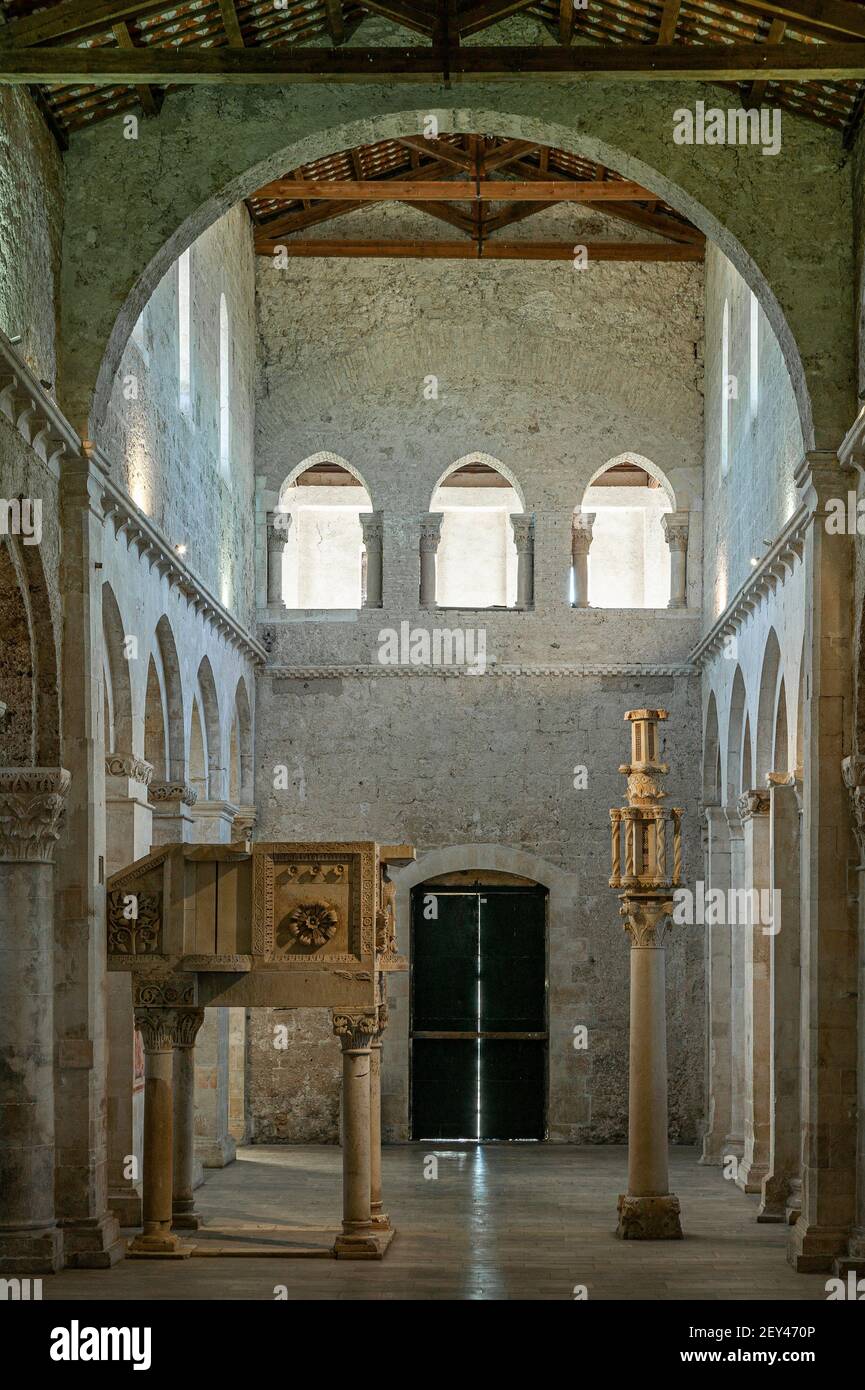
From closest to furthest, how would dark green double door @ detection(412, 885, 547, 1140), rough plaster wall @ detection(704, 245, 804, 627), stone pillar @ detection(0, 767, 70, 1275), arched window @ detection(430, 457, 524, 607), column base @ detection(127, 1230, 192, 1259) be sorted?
stone pillar @ detection(0, 767, 70, 1275), column base @ detection(127, 1230, 192, 1259), rough plaster wall @ detection(704, 245, 804, 627), dark green double door @ detection(412, 885, 547, 1140), arched window @ detection(430, 457, 524, 607)

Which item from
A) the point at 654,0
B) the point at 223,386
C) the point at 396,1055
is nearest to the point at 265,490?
the point at 223,386

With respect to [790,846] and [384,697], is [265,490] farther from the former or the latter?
[790,846]

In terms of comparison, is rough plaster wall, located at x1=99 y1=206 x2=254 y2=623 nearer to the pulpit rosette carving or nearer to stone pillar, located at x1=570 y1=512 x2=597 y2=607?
stone pillar, located at x1=570 y1=512 x2=597 y2=607

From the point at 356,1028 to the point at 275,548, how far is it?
1102 cm

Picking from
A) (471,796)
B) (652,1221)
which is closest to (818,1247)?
(652,1221)

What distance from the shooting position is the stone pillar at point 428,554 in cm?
2312

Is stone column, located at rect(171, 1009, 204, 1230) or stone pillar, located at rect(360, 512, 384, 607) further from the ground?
stone pillar, located at rect(360, 512, 384, 607)

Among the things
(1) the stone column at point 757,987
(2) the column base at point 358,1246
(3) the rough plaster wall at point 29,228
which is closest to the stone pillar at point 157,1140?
(2) the column base at point 358,1246

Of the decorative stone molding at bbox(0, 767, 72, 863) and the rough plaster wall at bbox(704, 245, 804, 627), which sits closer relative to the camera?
the decorative stone molding at bbox(0, 767, 72, 863)

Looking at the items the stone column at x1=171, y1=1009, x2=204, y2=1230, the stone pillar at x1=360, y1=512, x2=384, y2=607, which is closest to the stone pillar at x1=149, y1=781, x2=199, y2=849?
the stone column at x1=171, y1=1009, x2=204, y2=1230

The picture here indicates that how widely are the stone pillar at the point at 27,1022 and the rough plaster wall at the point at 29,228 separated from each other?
2.95 meters

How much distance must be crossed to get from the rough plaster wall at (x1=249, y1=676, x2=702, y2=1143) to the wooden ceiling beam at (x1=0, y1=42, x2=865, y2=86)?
11.2m

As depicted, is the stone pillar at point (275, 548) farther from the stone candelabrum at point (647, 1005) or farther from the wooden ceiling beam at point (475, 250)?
the stone candelabrum at point (647, 1005)

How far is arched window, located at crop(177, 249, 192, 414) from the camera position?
18.2 metres
